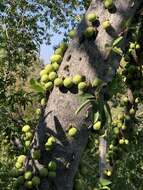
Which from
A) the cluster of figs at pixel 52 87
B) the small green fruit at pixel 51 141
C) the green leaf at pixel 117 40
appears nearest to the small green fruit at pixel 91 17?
the cluster of figs at pixel 52 87

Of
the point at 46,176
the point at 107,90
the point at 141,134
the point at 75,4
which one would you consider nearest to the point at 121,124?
the point at 141,134

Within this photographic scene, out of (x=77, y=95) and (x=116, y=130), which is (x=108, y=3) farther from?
(x=116, y=130)

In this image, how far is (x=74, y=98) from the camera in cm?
233

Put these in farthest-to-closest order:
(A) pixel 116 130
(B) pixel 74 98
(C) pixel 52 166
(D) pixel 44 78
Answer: (A) pixel 116 130
(D) pixel 44 78
(B) pixel 74 98
(C) pixel 52 166

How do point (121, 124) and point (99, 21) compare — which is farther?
point (121, 124)

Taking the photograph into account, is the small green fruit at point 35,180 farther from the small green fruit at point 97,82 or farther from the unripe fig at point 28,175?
the small green fruit at point 97,82

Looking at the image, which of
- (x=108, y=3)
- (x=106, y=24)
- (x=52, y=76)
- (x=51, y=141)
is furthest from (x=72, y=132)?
(x=108, y=3)

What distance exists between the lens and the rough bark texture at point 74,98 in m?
2.29

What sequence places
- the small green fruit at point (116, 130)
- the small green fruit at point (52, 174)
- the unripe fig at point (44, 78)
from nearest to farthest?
the small green fruit at point (52, 174) < the unripe fig at point (44, 78) < the small green fruit at point (116, 130)

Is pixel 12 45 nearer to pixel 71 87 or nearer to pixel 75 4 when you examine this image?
pixel 75 4

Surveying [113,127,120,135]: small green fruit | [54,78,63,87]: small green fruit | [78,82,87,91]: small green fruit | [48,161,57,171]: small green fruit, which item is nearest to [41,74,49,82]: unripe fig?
[54,78,63,87]: small green fruit

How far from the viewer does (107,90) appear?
2473mm

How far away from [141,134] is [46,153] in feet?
10.4

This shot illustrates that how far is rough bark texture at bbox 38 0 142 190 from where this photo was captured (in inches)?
90.0
